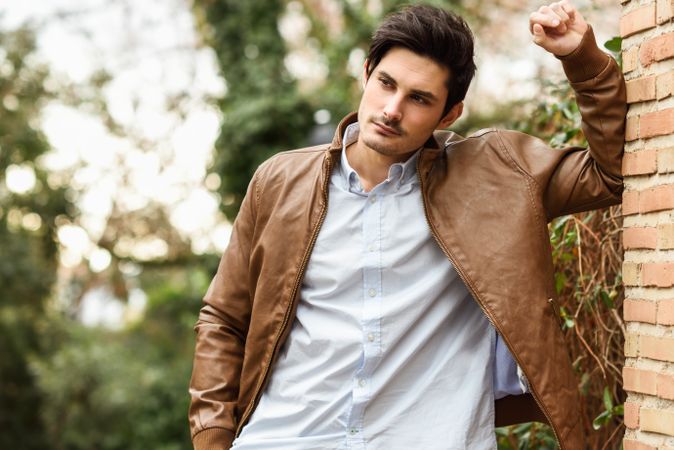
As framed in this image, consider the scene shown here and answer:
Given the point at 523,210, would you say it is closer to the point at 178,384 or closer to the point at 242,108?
the point at 242,108

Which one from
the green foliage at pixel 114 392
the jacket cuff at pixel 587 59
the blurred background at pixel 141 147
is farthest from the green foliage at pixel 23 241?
the jacket cuff at pixel 587 59

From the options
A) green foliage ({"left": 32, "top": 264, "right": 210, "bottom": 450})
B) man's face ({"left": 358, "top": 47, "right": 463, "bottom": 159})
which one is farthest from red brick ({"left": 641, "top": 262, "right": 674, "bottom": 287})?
green foliage ({"left": 32, "top": 264, "right": 210, "bottom": 450})

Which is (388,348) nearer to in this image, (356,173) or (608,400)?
(356,173)

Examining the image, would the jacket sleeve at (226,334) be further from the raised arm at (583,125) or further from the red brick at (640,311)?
the red brick at (640,311)

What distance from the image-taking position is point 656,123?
8.93 feet

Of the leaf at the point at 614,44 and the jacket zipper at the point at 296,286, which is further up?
the leaf at the point at 614,44

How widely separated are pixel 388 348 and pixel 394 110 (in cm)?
75

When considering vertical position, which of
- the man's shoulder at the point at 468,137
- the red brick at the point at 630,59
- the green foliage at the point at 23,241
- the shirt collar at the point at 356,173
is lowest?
the green foliage at the point at 23,241

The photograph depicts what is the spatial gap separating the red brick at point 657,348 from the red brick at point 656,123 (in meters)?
0.60

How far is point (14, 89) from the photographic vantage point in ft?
47.2

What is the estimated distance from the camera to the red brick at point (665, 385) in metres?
2.69

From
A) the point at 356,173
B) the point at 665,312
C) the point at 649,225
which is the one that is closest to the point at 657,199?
the point at 649,225

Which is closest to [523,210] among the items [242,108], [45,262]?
[242,108]

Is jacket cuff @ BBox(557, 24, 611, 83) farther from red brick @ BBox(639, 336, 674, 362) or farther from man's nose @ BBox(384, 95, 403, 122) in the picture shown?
red brick @ BBox(639, 336, 674, 362)
